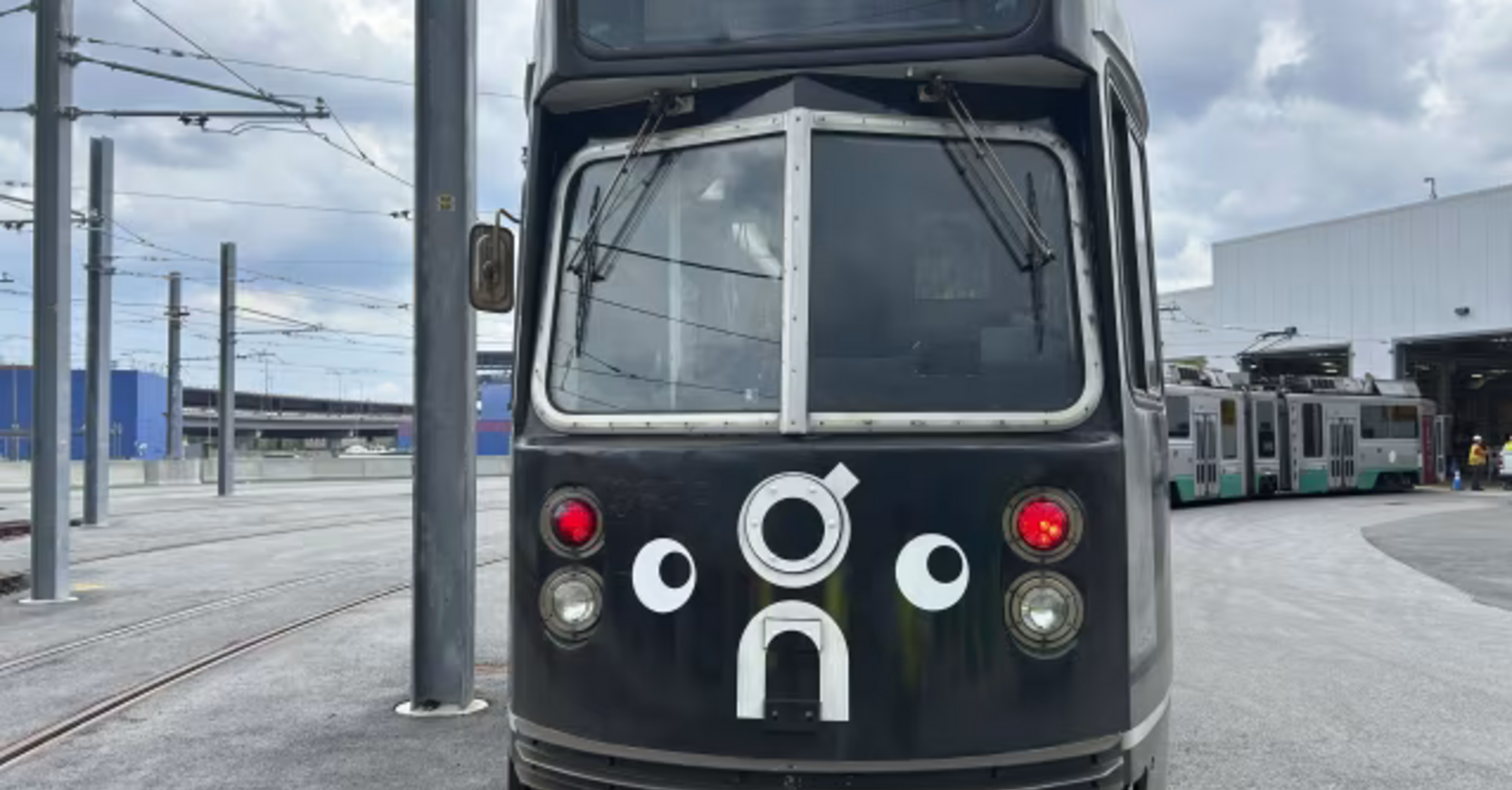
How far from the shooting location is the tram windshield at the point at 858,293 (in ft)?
10.8

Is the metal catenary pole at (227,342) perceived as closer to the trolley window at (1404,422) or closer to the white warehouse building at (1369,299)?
the white warehouse building at (1369,299)

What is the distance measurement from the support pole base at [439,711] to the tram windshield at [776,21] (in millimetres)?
4089

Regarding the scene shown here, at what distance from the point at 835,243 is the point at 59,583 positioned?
10030 mm

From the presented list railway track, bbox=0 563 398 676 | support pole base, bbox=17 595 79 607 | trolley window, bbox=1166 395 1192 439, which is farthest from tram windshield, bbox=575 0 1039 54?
trolley window, bbox=1166 395 1192 439

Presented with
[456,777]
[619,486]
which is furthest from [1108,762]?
[456,777]

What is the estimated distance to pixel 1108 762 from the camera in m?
3.24

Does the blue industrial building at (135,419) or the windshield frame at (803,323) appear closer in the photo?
the windshield frame at (803,323)

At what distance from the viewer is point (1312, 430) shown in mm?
30500

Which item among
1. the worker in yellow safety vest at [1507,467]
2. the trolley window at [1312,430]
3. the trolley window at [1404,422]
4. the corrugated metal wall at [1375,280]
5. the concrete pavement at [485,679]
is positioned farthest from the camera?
the worker in yellow safety vest at [1507,467]

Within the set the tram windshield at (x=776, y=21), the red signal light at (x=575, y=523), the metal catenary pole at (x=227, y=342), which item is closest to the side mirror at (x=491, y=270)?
the tram windshield at (x=776, y=21)

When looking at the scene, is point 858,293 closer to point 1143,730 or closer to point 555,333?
point 555,333

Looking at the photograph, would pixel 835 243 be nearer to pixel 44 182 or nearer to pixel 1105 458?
pixel 1105 458

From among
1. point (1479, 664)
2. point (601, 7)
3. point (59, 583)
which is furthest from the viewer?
point (59, 583)

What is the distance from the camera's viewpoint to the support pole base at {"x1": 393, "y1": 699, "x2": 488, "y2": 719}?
6434mm
